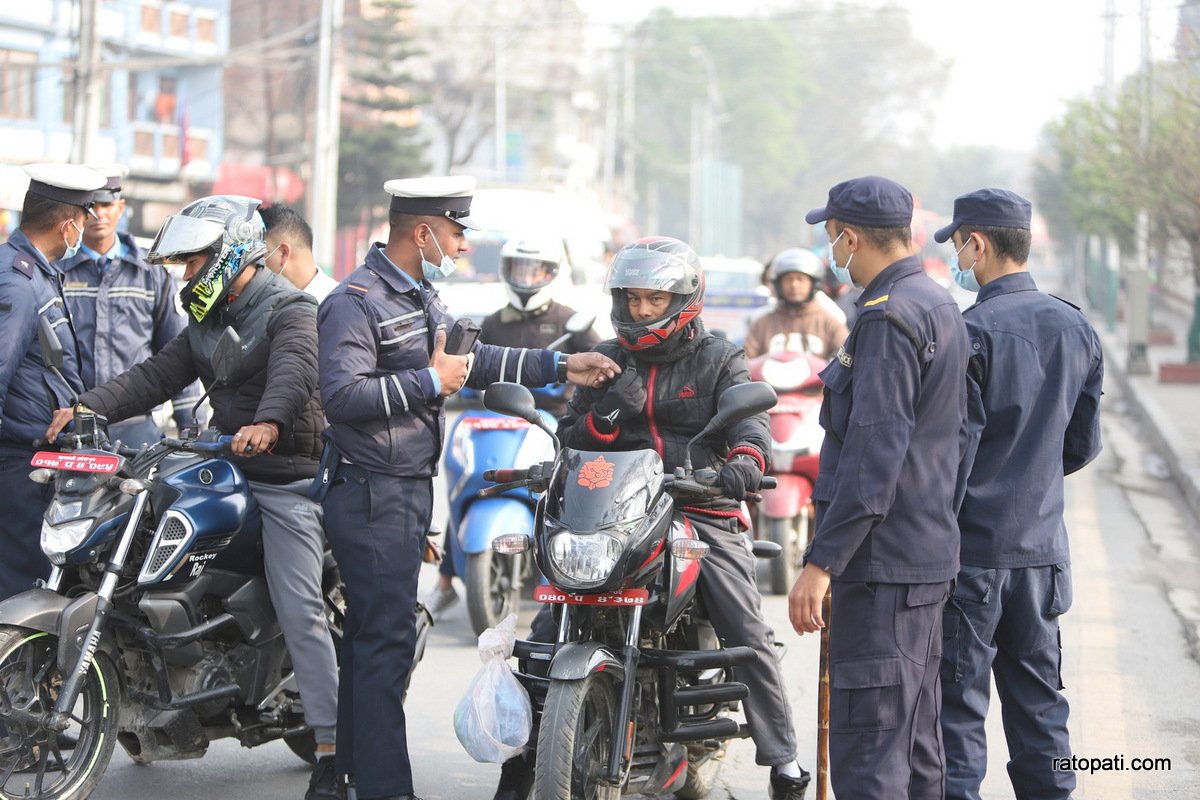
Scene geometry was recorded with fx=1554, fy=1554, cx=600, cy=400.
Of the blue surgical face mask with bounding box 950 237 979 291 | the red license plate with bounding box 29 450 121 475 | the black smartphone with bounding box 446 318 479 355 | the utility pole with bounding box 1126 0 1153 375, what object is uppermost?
the utility pole with bounding box 1126 0 1153 375

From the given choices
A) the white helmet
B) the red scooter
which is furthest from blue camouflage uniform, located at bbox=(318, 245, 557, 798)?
the red scooter

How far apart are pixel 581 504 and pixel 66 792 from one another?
1.87m

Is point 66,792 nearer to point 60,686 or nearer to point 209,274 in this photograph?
point 60,686

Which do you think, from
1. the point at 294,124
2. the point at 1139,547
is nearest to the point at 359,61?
the point at 294,124

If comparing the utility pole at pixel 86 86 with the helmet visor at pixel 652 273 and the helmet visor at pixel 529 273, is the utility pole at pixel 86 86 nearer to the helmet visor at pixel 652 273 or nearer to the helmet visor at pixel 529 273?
the helmet visor at pixel 529 273

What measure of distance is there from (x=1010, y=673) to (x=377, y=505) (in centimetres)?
206

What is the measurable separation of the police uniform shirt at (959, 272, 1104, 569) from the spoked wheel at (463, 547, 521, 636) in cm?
331

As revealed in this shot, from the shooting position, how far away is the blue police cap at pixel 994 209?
493cm

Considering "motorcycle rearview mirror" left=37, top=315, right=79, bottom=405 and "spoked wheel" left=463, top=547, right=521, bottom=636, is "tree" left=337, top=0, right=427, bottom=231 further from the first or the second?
"motorcycle rearview mirror" left=37, top=315, right=79, bottom=405

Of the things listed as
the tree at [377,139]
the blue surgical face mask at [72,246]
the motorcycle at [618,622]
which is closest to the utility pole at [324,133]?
the tree at [377,139]

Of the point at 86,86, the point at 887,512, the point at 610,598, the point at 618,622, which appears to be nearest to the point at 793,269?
the point at 618,622

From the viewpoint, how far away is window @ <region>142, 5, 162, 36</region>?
3753cm

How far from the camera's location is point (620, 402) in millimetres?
5008

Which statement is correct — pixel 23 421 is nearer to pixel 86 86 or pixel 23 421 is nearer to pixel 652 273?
pixel 652 273
